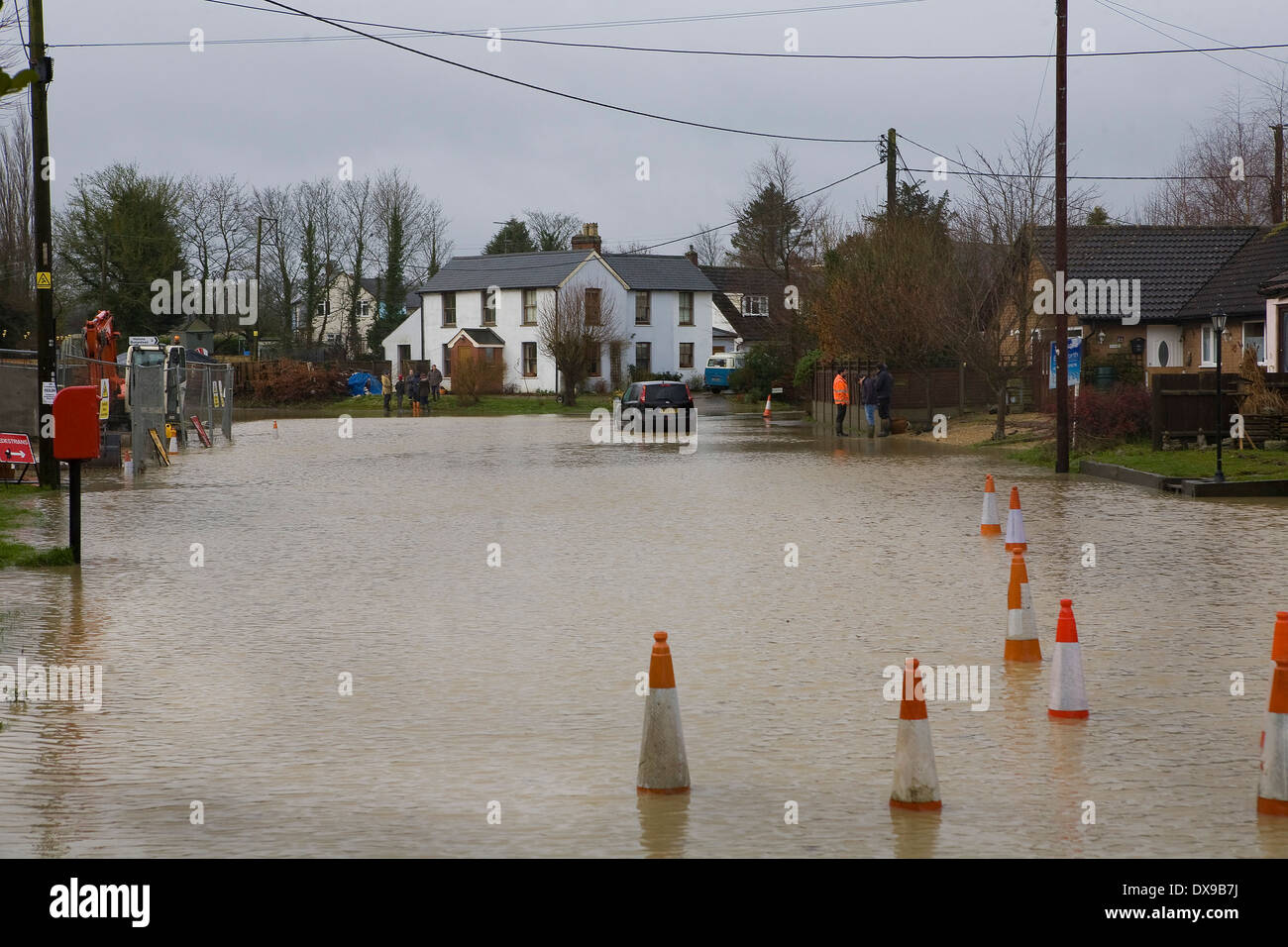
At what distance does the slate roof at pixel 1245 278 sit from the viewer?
38.0m

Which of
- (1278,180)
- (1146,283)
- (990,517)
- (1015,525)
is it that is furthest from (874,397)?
(1015,525)

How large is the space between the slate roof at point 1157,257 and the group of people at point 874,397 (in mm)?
7688

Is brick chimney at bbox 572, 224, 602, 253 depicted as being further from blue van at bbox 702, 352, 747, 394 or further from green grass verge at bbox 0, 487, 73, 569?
green grass verge at bbox 0, 487, 73, 569

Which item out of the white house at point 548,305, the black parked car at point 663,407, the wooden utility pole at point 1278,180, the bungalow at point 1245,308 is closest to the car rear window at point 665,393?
the black parked car at point 663,407

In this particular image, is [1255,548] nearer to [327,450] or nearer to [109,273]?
[327,450]

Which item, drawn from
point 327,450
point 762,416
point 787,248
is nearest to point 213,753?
point 327,450

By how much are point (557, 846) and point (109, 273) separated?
6451 centimetres

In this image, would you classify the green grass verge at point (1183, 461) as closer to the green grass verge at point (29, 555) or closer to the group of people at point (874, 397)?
the group of people at point (874, 397)

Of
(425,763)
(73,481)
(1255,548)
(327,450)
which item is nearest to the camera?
(425,763)

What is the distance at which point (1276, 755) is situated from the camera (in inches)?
251

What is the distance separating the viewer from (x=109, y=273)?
65.4m

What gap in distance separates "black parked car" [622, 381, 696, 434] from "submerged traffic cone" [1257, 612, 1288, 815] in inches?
1452

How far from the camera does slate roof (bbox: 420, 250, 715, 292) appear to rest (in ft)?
270
